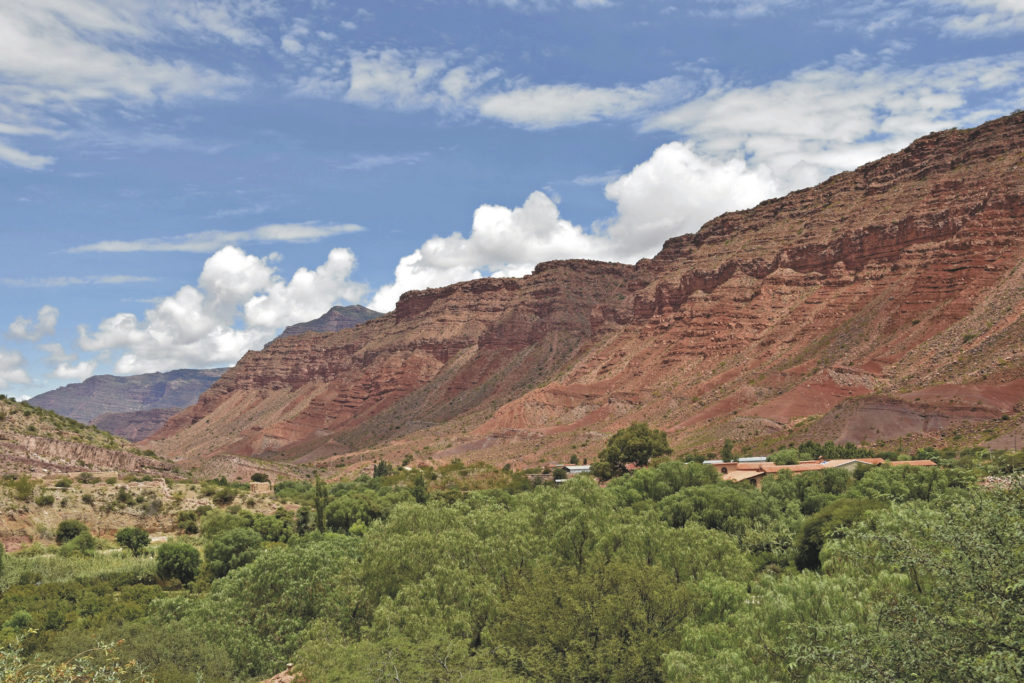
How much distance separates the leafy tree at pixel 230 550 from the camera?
140ft

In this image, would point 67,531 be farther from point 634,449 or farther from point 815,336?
point 815,336

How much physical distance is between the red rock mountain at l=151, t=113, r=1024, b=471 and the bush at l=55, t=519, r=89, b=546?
218 feet

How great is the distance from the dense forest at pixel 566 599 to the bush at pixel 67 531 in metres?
4.13

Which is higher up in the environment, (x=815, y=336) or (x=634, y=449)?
(x=815, y=336)

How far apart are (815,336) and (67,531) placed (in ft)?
331

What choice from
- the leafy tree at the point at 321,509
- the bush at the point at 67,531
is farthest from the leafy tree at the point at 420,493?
the bush at the point at 67,531

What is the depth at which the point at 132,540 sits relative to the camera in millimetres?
47812

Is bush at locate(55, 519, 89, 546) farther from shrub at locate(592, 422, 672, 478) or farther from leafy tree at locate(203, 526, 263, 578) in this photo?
shrub at locate(592, 422, 672, 478)

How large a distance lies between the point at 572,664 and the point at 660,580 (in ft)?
16.0

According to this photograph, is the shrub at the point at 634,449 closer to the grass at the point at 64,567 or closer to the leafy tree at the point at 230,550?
the leafy tree at the point at 230,550

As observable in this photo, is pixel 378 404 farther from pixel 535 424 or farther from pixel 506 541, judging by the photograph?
pixel 506 541

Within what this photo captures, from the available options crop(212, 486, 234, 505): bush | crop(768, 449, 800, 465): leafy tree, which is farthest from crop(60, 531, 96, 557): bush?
crop(768, 449, 800, 465): leafy tree

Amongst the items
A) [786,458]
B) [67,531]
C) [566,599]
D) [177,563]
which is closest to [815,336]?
[786,458]

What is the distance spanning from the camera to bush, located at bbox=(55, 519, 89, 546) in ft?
155
